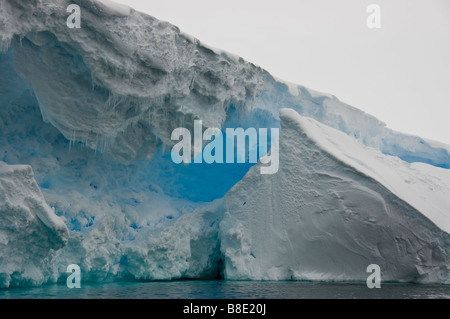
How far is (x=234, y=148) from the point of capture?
1188 centimetres

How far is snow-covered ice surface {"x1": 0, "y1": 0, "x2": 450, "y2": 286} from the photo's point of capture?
7617mm

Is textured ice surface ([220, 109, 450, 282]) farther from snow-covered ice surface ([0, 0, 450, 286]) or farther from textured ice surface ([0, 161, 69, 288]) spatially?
textured ice surface ([0, 161, 69, 288])

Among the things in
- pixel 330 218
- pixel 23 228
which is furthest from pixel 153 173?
pixel 330 218

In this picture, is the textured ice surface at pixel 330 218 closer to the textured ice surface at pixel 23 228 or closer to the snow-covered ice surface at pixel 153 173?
the snow-covered ice surface at pixel 153 173

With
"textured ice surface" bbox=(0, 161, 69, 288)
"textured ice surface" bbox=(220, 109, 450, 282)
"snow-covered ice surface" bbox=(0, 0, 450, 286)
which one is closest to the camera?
"textured ice surface" bbox=(0, 161, 69, 288)

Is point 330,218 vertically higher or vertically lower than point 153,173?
lower

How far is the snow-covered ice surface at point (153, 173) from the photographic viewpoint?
7617 mm

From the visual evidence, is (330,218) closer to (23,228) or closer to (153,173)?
(153,173)

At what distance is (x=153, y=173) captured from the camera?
10.8m

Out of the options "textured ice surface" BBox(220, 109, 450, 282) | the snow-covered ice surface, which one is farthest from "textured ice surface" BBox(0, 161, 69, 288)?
"textured ice surface" BBox(220, 109, 450, 282)

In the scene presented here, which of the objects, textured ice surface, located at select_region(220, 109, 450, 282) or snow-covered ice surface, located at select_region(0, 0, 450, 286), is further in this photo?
textured ice surface, located at select_region(220, 109, 450, 282)

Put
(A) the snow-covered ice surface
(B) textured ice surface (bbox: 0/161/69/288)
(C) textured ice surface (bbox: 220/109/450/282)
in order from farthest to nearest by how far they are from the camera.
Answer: (C) textured ice surface (bbox: 220/109/450/282), (A) the snow-covered ice surface, (B) textured ice surface (bbox: 0/161/69/288)

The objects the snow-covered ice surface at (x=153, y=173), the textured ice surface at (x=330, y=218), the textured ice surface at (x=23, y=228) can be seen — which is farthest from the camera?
the textured ice surface at (x=330, y=218)

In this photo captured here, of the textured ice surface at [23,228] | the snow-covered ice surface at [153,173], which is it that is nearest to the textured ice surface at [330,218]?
the snow-covered ice surface at [153,173]
